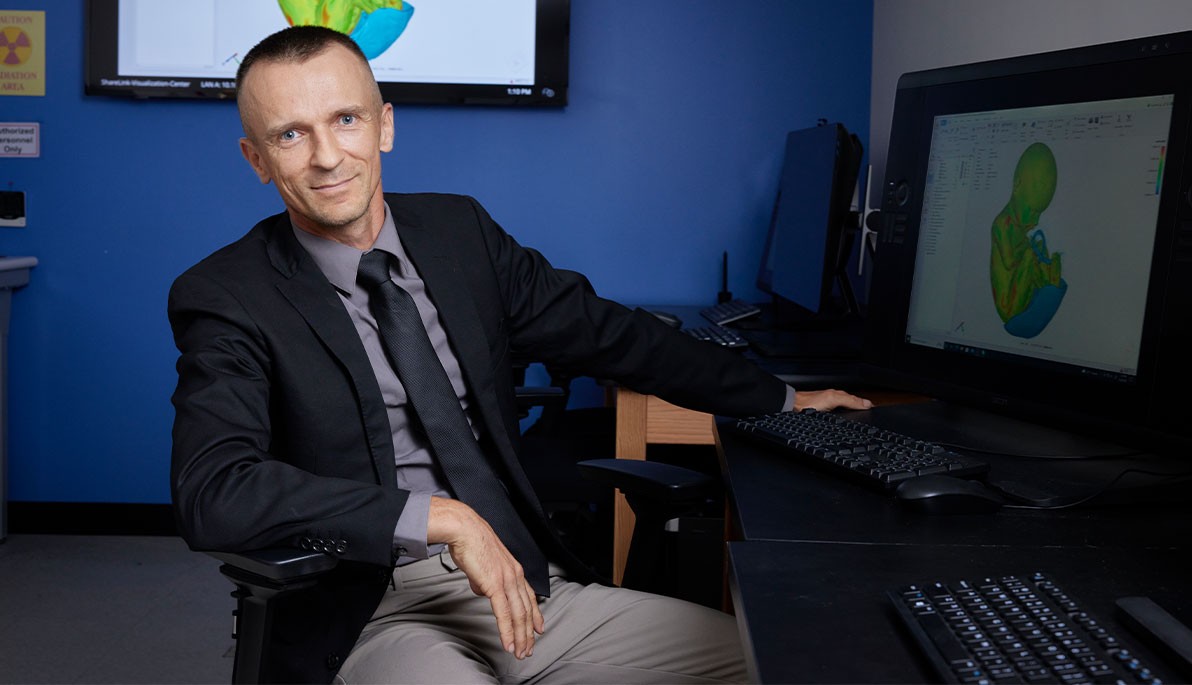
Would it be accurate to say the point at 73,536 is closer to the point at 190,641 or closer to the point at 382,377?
the point at 190,641

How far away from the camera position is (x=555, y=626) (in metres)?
1.44

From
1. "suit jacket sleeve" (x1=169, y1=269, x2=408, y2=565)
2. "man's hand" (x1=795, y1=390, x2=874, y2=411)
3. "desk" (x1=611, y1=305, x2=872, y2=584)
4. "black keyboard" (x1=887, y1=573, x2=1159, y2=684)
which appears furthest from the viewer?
"desk" (x1=611, y1=305, x2=872, y2=584)

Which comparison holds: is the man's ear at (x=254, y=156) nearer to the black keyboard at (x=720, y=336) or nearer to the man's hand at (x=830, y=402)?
the man's hand at (x=830, y=402)

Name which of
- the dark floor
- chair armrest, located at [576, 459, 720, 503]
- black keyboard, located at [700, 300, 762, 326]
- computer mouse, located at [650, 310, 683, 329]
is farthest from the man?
the dark floor

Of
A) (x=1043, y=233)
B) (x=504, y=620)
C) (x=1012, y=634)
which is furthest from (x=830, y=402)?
(x=1012, y=634)

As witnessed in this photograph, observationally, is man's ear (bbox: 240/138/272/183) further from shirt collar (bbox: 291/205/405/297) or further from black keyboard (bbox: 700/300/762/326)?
black keyboard (bbox: 700/300/762/326)

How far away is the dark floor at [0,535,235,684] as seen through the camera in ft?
7.98

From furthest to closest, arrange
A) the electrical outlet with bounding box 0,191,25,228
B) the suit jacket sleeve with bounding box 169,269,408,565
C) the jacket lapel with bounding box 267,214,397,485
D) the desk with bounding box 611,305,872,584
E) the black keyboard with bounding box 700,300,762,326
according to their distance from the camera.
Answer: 1. the electrical outlet with bounding box 0,191,25,228
2. the black keyboard with bounding box 700,300,762,326
3. the desk with bounding box 611,305,872,584
4. the jacket lapel with bounding box 267,214,397,485
5. the suit jacket sleeve with bounding box 169,269,408,565

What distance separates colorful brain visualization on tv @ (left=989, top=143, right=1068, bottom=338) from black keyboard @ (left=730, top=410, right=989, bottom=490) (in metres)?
0.20

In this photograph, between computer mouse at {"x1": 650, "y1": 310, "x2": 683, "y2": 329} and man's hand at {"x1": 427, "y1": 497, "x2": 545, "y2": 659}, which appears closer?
man's hand at {"x1": 427, "y1": 497, "x2": 545, "y2": 659}

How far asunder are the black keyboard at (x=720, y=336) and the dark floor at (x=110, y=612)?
1367 millimetres

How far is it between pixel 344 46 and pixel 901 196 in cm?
85

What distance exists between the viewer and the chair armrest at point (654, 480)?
1.47m

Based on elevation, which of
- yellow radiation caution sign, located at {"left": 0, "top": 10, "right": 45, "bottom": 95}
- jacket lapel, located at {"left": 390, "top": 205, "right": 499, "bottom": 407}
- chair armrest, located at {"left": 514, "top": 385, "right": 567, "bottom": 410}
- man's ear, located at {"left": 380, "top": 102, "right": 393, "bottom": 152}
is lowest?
chair armrest, located at {"left": 514, "top": 385, "right": 567, "bottom": 410}
